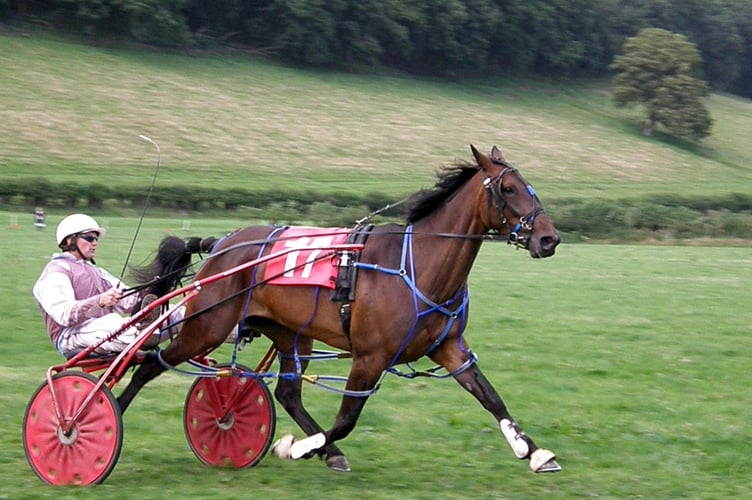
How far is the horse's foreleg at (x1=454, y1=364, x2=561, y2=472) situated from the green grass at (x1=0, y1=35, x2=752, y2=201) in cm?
2831

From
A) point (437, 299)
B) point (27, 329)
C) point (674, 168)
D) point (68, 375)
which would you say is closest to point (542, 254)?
point (437, 299)

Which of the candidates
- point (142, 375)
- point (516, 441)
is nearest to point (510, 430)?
point (516, 441)

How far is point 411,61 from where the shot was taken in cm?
6538

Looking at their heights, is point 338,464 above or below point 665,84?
above

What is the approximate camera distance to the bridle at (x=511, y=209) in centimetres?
590

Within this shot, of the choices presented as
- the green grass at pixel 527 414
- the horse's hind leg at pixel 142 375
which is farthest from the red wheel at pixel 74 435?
the horse's hind leg at pixel 142 375

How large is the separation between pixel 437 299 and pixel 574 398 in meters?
3.07

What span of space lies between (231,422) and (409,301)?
4.63 ft

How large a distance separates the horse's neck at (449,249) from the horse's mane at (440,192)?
113 mm

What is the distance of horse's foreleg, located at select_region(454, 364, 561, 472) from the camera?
5797mm

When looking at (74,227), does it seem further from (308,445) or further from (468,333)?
(468,333)

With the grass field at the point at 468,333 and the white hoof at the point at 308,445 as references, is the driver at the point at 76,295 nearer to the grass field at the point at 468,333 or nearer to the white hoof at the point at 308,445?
the grass field at the point at 468,333

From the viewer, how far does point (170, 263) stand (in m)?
7.12

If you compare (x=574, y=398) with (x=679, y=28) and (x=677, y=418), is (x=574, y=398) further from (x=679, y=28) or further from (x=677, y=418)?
(x=679, y=28)
